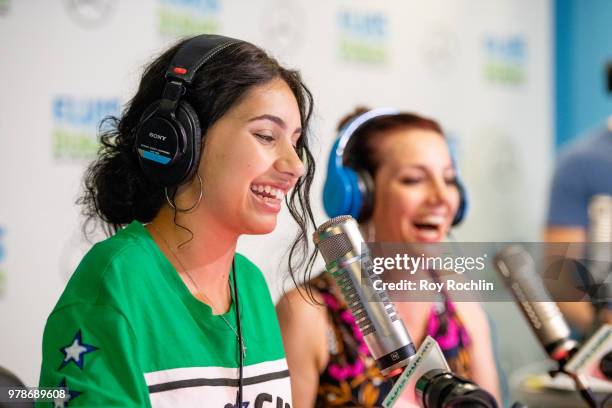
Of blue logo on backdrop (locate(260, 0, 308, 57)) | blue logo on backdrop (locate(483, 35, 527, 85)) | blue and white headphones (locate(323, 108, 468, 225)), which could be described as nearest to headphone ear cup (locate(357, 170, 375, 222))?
blue and white headphones (locate(323, 108, 468, 225))

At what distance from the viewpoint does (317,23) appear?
332 centimetres

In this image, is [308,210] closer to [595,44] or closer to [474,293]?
[474,293]

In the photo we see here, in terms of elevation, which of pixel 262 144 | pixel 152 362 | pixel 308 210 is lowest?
pixel 152 362

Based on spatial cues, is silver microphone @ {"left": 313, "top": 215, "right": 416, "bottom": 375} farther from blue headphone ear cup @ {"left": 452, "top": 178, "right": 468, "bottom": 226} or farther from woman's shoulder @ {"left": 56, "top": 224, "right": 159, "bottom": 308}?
blue headphone ear cup @ {"left": 452, "top": 178, "right": 468, "bottom": 226}

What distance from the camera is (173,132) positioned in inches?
48.9

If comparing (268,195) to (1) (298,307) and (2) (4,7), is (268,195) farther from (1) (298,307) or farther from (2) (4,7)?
(2) (4,7)

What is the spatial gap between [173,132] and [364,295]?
38cm

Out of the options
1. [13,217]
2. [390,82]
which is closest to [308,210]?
[13,217]

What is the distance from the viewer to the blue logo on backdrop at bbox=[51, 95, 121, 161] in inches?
101

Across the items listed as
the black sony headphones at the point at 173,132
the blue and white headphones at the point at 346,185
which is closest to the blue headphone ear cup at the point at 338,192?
the blue and white headphones at the point at 346,185

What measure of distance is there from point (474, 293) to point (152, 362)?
50 cm

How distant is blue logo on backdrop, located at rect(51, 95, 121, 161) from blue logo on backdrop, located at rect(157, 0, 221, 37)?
34 centimetres

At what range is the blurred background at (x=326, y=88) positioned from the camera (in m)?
2.49

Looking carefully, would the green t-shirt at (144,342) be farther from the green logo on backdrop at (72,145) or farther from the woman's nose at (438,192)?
the green logo on backdrop at (72,145)
